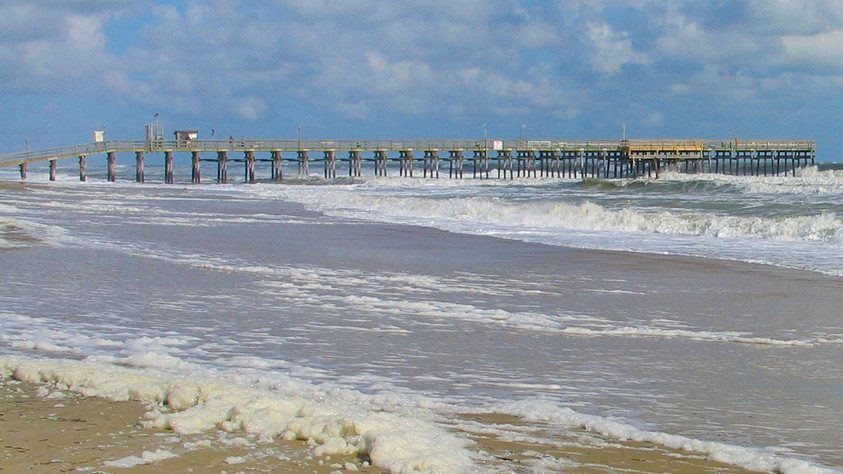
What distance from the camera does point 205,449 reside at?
14.4 feet

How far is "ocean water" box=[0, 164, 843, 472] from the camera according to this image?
4.98 meters

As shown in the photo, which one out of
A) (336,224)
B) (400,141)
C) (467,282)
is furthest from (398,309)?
(400,141)

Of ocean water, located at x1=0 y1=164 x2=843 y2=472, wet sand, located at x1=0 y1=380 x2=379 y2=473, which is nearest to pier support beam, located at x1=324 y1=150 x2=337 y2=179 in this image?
ocean water, located at x1=0 y1=164 x2=843 y2=472

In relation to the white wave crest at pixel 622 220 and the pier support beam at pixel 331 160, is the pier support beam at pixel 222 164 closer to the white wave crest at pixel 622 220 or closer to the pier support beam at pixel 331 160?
the pier support beam at pixel 331 160

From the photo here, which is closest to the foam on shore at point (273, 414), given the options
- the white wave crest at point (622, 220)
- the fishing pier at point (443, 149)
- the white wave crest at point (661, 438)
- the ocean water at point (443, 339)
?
the ocean water at point (443, 339)

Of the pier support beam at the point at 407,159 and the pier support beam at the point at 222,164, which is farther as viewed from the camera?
the pier support beam at the point at 407,159

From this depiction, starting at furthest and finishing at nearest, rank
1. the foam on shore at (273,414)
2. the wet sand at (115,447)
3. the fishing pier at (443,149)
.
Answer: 1. the fishing pier at (443,149)
2. the foam on shore at (273,414)
3. the wet sand at (115,447)

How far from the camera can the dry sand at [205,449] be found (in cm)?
416

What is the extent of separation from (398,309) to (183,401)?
4377 mm

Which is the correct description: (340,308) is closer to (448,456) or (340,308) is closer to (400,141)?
(448,456)

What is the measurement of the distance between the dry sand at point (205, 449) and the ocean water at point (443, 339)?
0.10 meters

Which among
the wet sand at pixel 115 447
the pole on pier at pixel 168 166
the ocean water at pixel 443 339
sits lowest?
the ocean water at pixel 443 339

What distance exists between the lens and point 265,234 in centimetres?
1994

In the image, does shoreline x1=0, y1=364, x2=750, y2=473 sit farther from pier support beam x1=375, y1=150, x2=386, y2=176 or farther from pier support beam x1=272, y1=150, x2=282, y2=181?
pier support beam x1=375, y1=150, x2=386, y2=176
